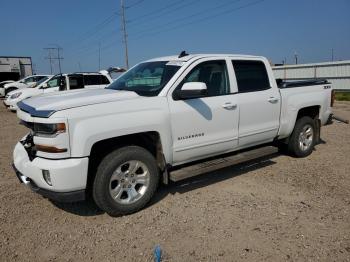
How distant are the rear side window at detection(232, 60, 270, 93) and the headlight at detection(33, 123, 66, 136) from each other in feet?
8.84

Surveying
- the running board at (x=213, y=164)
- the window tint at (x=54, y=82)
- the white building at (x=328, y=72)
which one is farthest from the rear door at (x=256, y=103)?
the white building at (x=328, y=72)

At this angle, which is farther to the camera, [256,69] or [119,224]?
[256,69]

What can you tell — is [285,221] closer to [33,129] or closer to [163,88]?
[163,88]

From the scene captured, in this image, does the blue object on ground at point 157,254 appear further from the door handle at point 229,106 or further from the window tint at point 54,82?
the window tint at point 54,82

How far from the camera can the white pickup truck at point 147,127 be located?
11.6 feet

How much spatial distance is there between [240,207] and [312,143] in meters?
3.00

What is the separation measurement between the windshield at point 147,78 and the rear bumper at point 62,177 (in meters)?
1.29

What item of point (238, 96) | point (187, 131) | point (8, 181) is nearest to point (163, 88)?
point (187, 131)

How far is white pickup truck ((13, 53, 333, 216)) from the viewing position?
3.54 m

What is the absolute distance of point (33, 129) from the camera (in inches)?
146

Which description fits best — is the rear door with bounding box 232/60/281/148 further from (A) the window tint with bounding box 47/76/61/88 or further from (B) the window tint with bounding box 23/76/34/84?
(B) the window tint with bounding box 23/76/34/84

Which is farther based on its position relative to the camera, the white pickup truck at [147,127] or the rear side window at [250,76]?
the rear side window at [250,76]

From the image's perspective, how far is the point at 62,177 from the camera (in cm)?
348

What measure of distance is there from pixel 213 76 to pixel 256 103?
0.83 meters
